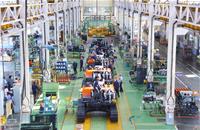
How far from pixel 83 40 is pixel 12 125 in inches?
1257

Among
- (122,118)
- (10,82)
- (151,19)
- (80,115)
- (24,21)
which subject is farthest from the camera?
(151,19)

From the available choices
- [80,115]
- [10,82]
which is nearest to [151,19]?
[80,115]

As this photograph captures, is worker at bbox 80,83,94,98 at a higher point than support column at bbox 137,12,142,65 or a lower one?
lower

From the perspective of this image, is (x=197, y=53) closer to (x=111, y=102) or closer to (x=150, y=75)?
(x=150, y=75)

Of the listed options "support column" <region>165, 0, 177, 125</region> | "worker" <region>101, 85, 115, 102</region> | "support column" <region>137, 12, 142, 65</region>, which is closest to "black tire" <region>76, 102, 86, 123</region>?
"worker" <region>101, 85, 115, 102</region>

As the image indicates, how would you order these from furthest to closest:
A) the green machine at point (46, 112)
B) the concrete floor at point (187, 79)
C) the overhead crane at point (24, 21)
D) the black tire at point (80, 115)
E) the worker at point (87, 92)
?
the worker at point (87, 92) < the black tire at point (80, 115) < the concrete floor at point (187, 79) < the overhead crane at point (24, 21) < the green machine at point (46, 112)

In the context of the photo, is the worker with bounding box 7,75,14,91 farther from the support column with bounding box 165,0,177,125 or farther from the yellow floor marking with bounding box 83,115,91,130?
the support column with bounding box 165,0,177,125

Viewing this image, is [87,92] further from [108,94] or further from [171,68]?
[171,68]

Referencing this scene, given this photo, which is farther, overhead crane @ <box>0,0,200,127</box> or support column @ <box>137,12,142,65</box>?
support column @ <box>137,12,142,65</box>

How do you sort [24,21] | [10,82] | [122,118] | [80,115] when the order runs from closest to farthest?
[24,21] < [80,115] < [122,118] < [10,82]

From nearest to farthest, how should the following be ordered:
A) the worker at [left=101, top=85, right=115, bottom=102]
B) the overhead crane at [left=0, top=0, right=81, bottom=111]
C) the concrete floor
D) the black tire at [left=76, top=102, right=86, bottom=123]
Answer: the overhead crane at [left=0, top=0, right=81, bottom=111], the concrete floor, the black tire at [left=76, top=102, right=86, bottom=123], the worker at [left=101, top=85, right=115, bottom=102]

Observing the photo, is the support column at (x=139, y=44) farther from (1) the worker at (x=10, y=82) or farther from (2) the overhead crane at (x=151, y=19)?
(1) the worker at (x=10, y=82)

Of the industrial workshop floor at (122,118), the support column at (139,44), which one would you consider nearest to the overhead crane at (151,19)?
the industrial workshop floor at (122,118)

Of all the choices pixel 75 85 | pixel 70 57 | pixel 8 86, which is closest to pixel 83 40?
pixel 70 57
